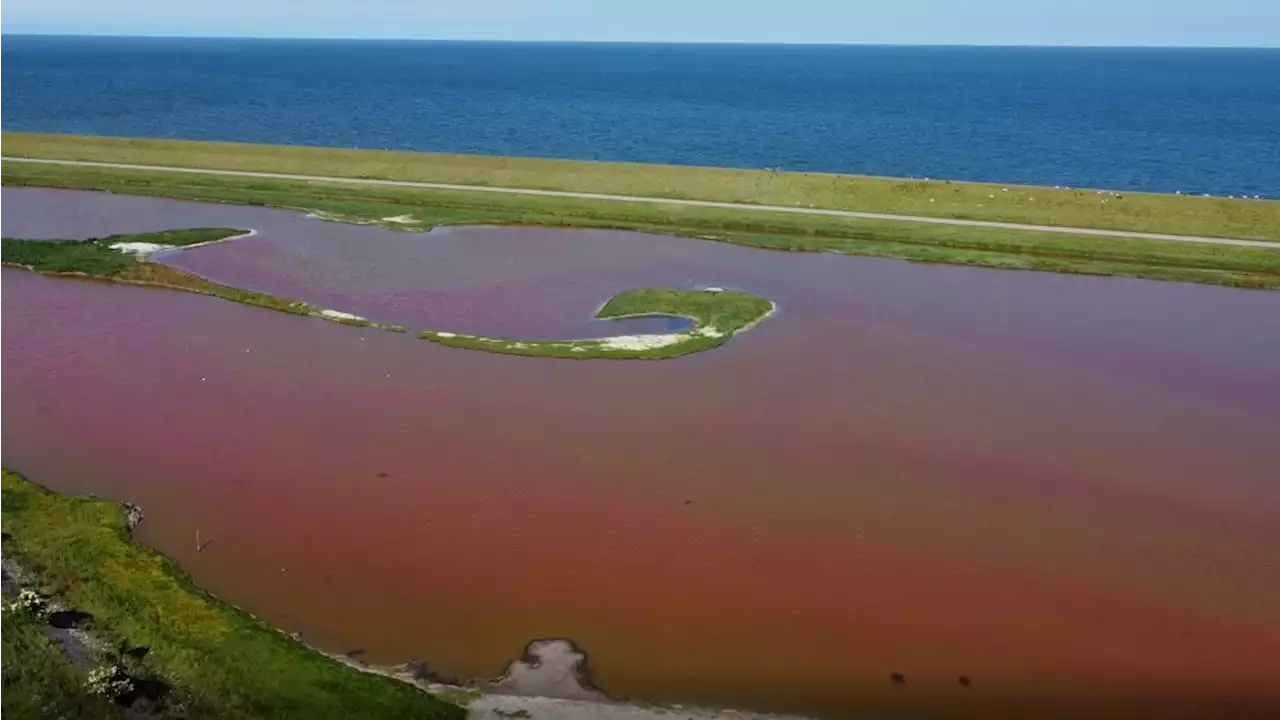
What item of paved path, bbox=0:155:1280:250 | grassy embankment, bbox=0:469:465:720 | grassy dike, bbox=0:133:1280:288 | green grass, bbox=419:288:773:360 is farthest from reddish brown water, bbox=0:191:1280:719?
paved path, bbox=0:155:1280:250

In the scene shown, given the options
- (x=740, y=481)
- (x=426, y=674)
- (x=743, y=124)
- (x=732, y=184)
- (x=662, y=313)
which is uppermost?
(x=743, y=124)

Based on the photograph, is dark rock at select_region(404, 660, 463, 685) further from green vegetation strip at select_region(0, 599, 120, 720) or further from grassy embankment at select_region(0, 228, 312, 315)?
grassy embankment at select_region(0, 228, 312, 315)

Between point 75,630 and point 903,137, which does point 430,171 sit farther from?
point 903,137

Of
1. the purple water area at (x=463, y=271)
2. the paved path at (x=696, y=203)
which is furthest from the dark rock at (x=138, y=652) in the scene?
the paved path at (x=696, y=203)

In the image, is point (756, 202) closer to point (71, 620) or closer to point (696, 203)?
point (696, 203)

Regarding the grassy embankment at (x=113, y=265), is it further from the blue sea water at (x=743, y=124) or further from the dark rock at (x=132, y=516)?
the blue sea water at (x=743, y=124)

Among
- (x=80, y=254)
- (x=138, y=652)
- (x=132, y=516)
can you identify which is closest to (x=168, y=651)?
(x=138, y=652)

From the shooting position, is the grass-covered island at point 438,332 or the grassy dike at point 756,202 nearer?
the grass-covered island at point 438,332
